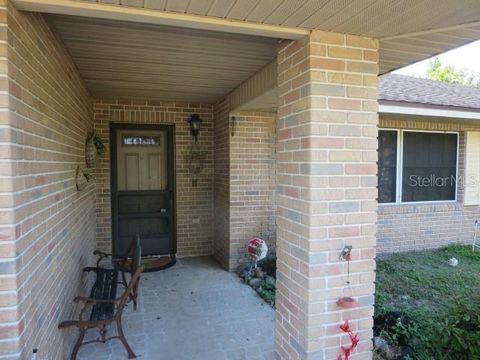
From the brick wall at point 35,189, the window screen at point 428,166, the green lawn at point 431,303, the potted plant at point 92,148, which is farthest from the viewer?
the window screen at point 428,166

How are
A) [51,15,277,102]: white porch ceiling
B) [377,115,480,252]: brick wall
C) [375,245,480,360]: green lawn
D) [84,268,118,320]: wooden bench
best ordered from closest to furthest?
[375,245,480,360]: green lawn < [51,15,277,102]: white porch ceiling < [84,268,118,320]: wooden bench < [377,115,480,252]: brick wall

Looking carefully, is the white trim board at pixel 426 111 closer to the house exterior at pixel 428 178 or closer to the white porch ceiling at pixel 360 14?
the house exterior at pixel 428 178

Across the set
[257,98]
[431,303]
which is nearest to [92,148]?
[257,98]

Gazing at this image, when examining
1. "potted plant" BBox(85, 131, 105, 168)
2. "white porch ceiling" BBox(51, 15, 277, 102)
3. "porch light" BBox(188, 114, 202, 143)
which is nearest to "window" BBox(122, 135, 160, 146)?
"potted plant" BBox(85, 131, 105, 168)

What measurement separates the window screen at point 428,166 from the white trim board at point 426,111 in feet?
2.80

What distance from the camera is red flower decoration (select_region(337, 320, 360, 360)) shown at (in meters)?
2.09

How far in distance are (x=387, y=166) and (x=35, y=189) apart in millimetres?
5883

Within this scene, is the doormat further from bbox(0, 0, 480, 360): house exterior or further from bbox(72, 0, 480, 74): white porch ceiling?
bbox(72, 0, 480, 74): white porch ceiling

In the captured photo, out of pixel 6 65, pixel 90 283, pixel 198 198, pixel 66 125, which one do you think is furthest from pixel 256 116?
pixel 6 65

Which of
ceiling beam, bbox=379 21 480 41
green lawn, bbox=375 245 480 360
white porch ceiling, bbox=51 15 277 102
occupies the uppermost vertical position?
white porch ceiling, bbox=51 15 277 102

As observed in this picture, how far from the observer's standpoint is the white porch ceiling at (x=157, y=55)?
96.6 inches

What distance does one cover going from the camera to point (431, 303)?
4109 mm

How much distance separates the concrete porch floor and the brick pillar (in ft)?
2.79

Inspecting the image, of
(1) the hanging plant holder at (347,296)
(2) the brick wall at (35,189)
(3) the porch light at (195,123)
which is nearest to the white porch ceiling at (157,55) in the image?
(2) the brick wall at (35,189)
